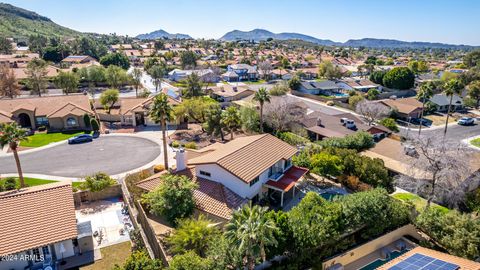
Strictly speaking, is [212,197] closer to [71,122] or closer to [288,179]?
[288,179]

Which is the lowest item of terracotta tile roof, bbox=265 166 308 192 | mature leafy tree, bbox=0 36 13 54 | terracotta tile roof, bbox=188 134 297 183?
terracotta tile roof, bbox=265 166 308 192

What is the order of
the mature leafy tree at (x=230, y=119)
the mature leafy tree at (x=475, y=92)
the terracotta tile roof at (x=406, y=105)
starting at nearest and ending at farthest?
the mature leafy tree at (x=230, y=119) < the terracotta tile roof at (x=406, y=105) < the mature leafy tree at (x=475, y=92)

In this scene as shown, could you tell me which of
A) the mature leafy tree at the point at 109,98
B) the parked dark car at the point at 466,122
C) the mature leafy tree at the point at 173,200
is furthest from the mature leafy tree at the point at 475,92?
the mature leafy tree at the point at 109,98

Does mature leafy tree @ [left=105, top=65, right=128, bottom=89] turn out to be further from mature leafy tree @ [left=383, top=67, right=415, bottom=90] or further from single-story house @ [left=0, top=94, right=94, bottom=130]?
mature leafy tree @ [left=383, top=67, right=415, bottom=90]

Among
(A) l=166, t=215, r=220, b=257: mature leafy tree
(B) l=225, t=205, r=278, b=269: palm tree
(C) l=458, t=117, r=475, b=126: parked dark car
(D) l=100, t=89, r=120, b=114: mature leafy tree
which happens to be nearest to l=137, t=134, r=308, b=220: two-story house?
(A) l=166, t=215, r=220, b=257: mature leafy tree

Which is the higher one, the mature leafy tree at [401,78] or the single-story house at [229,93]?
the mature leafy tree at [401,78]

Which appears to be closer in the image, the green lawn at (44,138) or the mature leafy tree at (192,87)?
the green lawn at (44,138)

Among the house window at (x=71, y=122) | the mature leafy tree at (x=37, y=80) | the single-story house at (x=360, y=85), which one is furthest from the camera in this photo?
the single-story house at (x=360, y=85)

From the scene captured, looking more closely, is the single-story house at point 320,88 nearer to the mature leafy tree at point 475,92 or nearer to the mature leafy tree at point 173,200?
the mature leafy tree at point 475,92
